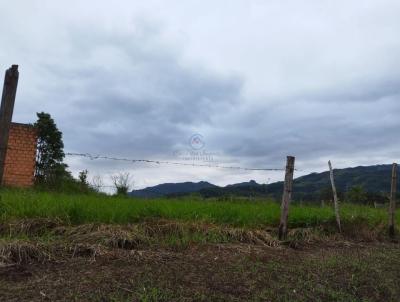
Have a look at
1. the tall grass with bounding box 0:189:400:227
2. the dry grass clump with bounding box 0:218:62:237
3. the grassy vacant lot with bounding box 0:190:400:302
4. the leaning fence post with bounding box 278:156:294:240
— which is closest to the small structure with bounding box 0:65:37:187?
the tall grass with bounding box 0:189:400:227

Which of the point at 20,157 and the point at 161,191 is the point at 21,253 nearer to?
the point at 20,157

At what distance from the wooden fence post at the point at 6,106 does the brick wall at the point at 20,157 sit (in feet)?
23.5

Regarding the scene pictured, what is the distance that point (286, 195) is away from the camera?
8.03 m

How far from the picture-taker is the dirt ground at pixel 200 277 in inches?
156

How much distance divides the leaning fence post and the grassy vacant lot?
27cm

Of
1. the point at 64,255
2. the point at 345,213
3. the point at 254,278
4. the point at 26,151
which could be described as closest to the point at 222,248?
the point at 254,278

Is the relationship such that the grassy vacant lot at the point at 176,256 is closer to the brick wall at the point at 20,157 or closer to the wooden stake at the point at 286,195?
the wooden stake at the point at 286,195

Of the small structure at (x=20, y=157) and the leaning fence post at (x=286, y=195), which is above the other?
the small structure at (x=20, y=157)

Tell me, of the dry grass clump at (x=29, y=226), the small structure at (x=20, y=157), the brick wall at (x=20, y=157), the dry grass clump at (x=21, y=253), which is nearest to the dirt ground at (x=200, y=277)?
the dry grass clump at (x=21, y=253)

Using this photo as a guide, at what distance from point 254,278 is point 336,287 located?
Answer: 3.04 feet

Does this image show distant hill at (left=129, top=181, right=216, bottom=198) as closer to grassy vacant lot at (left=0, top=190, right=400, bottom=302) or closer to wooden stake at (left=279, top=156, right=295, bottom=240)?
grassy vacant lot at (left=0, top=190, right=400, bottom=302)

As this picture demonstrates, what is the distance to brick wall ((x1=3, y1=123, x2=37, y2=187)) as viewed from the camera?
11.8 metres

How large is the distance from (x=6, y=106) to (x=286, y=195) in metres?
5.06

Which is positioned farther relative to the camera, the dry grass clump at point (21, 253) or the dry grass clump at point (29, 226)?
the dry grass clump at point (29, 226)
